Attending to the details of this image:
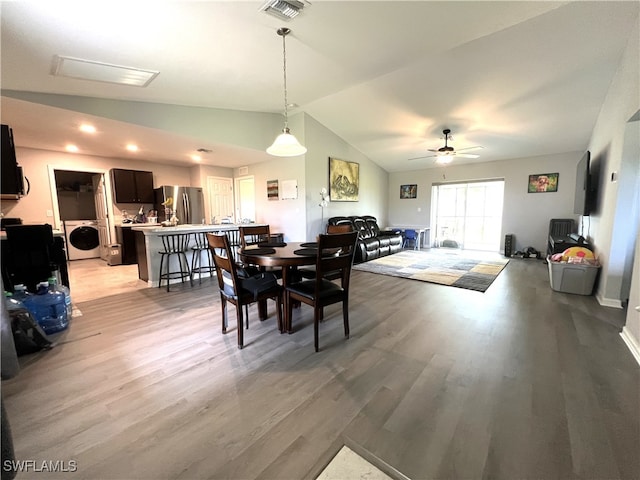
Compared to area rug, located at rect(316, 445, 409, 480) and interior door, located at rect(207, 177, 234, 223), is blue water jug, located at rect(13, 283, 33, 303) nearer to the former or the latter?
area rug, located at rect(316, 445, 409, 480)

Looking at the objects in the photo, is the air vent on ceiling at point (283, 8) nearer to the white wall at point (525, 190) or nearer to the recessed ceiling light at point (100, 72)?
the recessed ceiling light at point (100, 72)

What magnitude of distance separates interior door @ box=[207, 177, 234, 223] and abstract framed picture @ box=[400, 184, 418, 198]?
540cm

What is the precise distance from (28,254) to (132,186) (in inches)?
160

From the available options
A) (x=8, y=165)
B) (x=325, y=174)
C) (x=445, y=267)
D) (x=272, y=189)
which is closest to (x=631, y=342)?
(x=445, y=267)

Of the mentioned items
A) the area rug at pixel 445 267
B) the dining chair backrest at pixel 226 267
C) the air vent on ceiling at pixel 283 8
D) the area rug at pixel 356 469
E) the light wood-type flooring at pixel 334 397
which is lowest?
the area rug at pixel 356 469

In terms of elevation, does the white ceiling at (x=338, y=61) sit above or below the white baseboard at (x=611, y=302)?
above

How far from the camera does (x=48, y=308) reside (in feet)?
8.61

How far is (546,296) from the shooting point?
3.62 m

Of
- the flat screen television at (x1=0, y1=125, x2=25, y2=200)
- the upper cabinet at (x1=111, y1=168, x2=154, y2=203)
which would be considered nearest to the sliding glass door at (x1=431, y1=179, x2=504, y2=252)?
the upper cabinet at (x1=111, y1=168, x2=154, y2=203)

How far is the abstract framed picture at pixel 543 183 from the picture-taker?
6.39m

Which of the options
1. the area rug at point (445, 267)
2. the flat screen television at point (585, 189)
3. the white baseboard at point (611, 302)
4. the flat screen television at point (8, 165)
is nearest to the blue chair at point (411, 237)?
the area rug at point (445, 267)

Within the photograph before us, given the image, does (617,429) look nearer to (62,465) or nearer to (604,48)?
(62,465)

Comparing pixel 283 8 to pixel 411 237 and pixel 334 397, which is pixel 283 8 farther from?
pixel 411 237

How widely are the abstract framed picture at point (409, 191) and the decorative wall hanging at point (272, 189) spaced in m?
4.58
